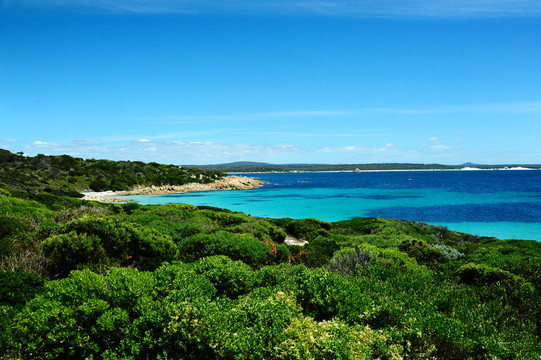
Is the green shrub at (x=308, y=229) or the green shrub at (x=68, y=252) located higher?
the green shrub at (x=68, y=252)

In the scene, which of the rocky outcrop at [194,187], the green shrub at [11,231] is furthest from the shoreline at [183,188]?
the green shrub at [11,231]

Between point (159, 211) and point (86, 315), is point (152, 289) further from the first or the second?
point (159, 211)

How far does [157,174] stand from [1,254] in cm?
7232

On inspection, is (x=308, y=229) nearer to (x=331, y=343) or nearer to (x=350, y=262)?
(x=350, y=262)

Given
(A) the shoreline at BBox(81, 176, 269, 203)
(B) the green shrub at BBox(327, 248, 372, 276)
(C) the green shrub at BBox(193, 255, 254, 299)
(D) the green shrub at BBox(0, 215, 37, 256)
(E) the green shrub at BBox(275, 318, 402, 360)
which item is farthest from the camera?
(A) the shoreline at BBox(81, 176, 269, 203)

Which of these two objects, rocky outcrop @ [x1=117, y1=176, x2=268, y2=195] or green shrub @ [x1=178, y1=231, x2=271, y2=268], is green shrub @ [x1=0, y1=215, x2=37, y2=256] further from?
rocky outcrop @ [x1=117, y1=176, x2=268, y2=195]

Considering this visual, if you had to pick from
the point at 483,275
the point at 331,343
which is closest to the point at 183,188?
the point at 483,275

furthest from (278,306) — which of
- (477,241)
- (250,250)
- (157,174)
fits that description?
(157,174)

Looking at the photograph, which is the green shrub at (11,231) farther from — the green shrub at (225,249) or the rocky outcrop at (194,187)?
the rocky outcrop at (194,187)

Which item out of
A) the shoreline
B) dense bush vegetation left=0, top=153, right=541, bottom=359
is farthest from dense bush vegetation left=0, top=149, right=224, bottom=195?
dense bush vegetation left=0, top=153, right=541, bottom=359

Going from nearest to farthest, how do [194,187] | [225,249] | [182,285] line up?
[182,285] → [225,249] → [194,187]

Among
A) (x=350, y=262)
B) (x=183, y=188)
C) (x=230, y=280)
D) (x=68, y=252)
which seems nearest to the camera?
(x=230, y=280)

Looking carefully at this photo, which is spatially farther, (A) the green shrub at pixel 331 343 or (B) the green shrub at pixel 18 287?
(B) the green shrub at pixel 18 287

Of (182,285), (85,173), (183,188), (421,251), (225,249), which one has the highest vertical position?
(85,173)
